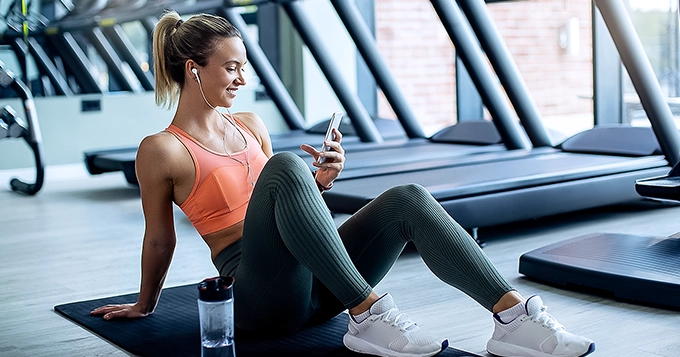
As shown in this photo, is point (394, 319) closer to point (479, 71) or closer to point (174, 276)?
point (174, 276)

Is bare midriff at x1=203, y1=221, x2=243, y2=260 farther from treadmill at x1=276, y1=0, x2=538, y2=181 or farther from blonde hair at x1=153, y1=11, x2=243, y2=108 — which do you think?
treadmill at x1=276, y1=0, x2=538, y2=181

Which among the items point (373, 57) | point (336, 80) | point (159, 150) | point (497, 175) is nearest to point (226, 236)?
point (159, 150)

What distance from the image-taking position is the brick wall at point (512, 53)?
6.65 metres

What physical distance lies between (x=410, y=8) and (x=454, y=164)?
349cm

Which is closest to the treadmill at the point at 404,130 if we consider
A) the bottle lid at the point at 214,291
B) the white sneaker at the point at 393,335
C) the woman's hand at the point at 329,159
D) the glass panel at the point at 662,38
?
the glass panel at the point at 662,38

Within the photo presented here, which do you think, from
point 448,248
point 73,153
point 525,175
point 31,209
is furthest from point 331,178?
point 73,153

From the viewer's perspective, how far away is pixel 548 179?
3.96 metres

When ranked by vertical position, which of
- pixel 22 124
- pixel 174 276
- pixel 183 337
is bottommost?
pixel 174 276

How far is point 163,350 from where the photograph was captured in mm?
2195

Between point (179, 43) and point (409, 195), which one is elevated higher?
point (179, 43)

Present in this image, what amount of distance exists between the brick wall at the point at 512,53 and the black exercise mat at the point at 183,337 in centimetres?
441

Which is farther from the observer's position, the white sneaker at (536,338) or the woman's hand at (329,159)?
the woman's hand at (329,159)

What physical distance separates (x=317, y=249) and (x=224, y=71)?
539mm

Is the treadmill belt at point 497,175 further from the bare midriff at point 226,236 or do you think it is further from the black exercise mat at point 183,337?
the bare midriff at point 226,236
